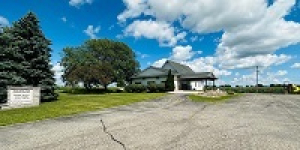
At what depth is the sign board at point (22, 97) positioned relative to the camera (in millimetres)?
10836

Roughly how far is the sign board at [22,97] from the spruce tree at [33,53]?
1686 millimetres

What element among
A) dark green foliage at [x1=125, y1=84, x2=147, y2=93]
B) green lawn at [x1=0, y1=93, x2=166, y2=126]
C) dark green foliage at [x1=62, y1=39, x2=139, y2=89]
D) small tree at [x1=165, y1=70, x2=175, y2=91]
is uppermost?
dark green foliage at [x1=62, y1=39, x2=139, y2=89]

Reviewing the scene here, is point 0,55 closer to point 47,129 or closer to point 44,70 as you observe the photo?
point 44,70

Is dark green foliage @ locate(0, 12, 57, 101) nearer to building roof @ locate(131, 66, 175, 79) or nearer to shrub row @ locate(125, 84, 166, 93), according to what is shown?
shrub row @ locate(125, 84, 166, 93)

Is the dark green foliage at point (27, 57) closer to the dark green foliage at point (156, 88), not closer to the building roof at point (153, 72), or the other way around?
the dark green foliage at point (156, 88)

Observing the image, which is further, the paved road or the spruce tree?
the spruce tree

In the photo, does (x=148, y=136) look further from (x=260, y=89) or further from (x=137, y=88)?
(x=260, y=89)

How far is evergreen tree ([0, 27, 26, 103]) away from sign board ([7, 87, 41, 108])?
54.2 inches

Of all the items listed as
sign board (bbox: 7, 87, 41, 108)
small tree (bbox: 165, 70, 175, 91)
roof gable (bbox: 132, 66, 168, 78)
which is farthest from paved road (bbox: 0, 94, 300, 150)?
roof gable (bbox: 132, 66, 168, 78)

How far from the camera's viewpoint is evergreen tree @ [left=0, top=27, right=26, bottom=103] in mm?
12031

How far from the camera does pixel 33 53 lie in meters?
13.5

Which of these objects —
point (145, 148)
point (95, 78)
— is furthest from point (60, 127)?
point (95, 78)

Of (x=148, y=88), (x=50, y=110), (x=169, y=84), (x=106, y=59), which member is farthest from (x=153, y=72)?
(x=50, y=110)

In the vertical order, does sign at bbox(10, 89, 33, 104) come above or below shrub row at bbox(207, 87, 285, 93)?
above
